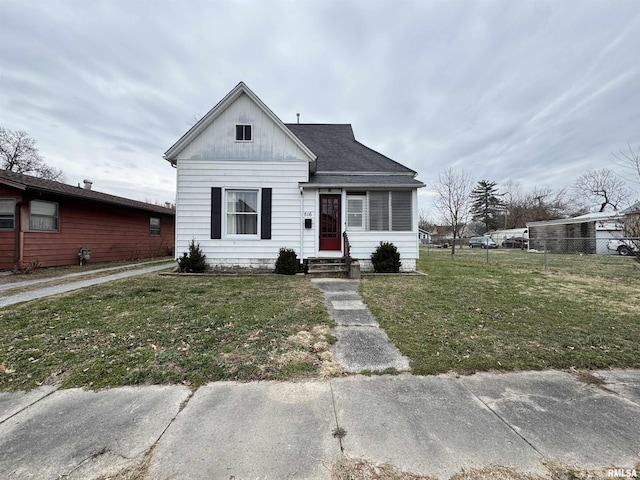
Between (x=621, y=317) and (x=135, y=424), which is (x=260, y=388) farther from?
(x=621, y=317)

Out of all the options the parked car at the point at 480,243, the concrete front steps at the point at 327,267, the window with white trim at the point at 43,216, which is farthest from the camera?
the parked car at the point at 480,243

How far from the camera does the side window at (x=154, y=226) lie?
15752 millimetres

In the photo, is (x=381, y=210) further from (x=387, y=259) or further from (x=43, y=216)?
(x=43, y=216)

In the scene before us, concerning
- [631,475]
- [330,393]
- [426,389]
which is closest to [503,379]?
[426,389]

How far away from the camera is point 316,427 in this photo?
2041 mm

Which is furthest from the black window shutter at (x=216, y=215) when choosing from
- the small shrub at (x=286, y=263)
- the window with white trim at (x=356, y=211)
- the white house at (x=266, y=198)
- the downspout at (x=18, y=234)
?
the downspout at (x=18, y=234)

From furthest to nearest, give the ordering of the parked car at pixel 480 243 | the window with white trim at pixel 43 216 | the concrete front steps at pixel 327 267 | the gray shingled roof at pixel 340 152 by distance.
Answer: the parked car at pixel 480 243
the gray shingled roof at pixel 340 152
the window with white trim at pixel 43 216
the concrete front steps at pixel 327 267

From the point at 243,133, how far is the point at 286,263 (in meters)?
4.88

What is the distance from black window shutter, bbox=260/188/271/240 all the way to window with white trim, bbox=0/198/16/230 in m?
9.06

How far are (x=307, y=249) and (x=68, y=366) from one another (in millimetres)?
7068

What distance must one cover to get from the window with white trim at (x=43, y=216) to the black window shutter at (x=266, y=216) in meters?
8.80

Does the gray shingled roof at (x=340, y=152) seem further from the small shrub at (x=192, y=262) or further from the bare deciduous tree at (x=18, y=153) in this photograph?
the bare deciduous tree at (x=18, y=153)

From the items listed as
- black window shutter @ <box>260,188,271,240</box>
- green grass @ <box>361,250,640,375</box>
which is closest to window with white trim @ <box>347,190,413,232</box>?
green grass @ <box>361,250,640,375</box>

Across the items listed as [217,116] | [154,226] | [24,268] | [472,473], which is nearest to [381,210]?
[217,116]
